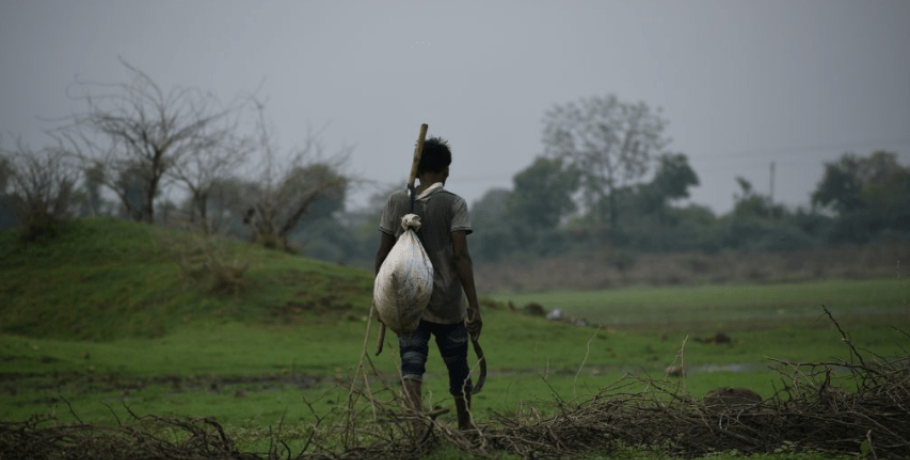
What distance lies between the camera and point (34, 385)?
14055 mm

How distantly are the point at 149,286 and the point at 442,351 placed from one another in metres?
19.4

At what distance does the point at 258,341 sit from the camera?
2011cm

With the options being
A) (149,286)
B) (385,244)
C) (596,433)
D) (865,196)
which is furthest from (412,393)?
(865,196)

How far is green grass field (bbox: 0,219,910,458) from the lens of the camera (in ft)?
40.8

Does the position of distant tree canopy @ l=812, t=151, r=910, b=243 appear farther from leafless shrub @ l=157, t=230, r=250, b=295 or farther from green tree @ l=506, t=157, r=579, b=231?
leafless shrub @ l=157, t=230, r=250, b=295

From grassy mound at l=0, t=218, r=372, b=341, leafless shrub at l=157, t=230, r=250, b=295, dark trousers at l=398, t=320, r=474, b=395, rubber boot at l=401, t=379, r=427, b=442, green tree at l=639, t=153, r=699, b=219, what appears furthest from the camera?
green tree at l=639, t=153, r=699, b=219

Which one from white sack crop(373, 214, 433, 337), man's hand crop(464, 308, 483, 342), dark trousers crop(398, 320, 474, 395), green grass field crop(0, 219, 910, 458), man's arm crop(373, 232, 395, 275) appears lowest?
green grass field crop(0, 219, 910, 458)

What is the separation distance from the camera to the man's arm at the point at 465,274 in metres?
6.47

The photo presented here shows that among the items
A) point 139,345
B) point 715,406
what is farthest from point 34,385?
point 715,406

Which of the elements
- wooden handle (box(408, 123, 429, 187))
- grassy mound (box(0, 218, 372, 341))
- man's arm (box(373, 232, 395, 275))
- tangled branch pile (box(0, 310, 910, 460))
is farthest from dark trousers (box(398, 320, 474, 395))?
grassy mound (box(0, 218, 372, 341))

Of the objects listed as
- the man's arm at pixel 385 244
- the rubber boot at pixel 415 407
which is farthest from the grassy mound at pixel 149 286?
the rubber boot at pixel 415 407

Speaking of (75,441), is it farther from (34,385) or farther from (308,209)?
(308,209)

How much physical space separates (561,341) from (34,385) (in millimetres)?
11655

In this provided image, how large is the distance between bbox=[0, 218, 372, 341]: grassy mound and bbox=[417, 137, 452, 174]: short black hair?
627 inches
